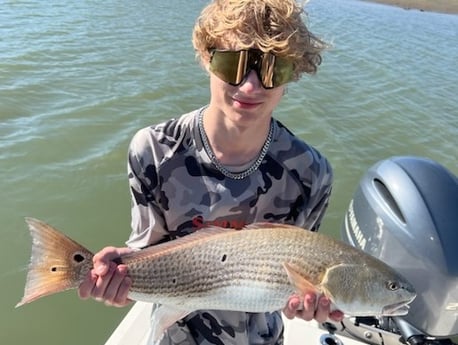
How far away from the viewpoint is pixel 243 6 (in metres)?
2.21

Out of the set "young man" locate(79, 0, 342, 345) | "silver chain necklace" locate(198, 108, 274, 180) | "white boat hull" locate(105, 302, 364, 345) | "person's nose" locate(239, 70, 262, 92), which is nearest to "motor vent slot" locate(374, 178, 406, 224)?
"white boat hull" locate(105, 302, 364, 345)

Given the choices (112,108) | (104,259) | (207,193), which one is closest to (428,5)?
(112,108)

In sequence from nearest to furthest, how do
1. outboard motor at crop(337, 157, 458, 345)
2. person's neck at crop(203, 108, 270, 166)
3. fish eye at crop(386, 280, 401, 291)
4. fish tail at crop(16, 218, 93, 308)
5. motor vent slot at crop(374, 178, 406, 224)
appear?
1. fish tail at crop(16, 218, 93, 308)
2. fish eye at crop(386, 280, 401, 291)
3. person's neck at crop(203, 108, 270, 166)
4. outboard motor at crop(337, 157, 458, 345)
5. motor vent slot at crop(374, 178, 406, 224)

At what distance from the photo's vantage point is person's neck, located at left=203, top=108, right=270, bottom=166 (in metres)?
2.35

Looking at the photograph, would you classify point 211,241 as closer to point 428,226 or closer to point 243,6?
point 243,6

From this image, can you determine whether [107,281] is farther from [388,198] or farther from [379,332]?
[388,198]

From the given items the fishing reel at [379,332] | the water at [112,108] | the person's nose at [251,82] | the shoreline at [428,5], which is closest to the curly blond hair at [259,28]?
the person's nose at [251,82]

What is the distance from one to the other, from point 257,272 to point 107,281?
0.59 m

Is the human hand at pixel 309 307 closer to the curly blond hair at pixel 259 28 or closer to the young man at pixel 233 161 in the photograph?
the young man at pixel 233 161

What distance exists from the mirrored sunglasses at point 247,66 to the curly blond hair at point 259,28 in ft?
0.09

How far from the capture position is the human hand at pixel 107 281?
2057mm

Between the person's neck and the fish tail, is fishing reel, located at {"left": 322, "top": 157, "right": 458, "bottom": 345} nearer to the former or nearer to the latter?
the person's neck

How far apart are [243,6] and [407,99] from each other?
28.5 feet

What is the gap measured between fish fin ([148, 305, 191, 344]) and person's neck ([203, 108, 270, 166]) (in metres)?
0.68
